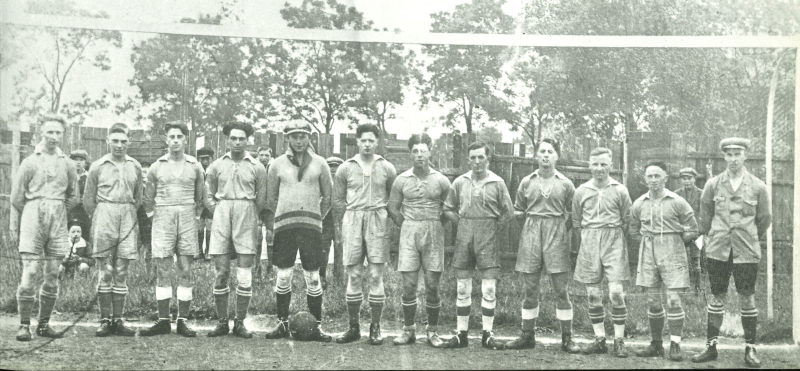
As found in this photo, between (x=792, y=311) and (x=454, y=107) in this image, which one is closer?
(x=792, y=311)

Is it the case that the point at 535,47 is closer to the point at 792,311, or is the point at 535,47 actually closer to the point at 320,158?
the point at 320,158

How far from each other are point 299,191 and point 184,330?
1.46 m

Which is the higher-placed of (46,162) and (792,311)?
(46,162)

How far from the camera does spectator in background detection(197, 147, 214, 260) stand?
19.6 ft

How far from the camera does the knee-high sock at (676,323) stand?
17.0 feet

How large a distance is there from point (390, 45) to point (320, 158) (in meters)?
1.11

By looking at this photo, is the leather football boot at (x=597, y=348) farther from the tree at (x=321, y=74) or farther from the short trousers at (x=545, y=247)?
the tree at (x=321, y=74)

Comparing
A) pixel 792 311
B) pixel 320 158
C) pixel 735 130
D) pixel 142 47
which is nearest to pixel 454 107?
pixel 320 158

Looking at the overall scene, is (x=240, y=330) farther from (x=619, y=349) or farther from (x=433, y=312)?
(x=619, y=349)

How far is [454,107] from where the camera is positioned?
231 inches

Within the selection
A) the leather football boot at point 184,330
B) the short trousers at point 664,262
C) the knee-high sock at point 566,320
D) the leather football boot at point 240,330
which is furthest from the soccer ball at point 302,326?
the short trousers at point 664,262

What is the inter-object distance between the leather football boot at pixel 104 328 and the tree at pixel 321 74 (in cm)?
227

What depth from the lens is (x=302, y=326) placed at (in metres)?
5.47

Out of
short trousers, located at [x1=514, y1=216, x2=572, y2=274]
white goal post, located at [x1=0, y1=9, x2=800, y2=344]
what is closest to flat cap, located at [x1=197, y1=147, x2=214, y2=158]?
white goal post, located at [x1=0, y1=9, x2=800, y2=344]
